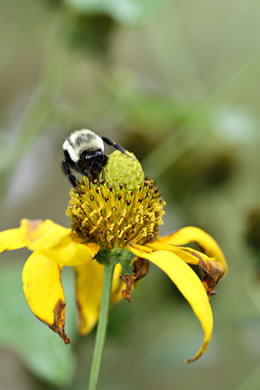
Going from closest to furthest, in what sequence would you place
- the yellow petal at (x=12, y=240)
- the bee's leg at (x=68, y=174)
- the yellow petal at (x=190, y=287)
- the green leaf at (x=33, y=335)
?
1. the yellow petal at (x=190, y=287)
2. the yellow petal at (x=12, y=240)
3. the bee's leg at (x=68, y=174)
4. the green leaf at (x=33, y=335)

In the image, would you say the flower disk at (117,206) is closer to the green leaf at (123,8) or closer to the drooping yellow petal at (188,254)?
the drooping yellow petal at (188,254)

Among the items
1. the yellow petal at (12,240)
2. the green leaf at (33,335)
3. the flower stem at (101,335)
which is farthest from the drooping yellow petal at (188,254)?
the green leaf at (33,335)

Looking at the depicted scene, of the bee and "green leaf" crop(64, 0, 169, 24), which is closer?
the bee

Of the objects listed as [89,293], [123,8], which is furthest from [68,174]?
[123,8]

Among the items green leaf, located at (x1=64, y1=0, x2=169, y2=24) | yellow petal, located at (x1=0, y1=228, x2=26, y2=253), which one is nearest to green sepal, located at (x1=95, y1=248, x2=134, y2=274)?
yellow petal, located at (x1=0, y1=228, x2=26, y2=253)

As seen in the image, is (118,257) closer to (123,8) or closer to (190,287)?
(190,287)

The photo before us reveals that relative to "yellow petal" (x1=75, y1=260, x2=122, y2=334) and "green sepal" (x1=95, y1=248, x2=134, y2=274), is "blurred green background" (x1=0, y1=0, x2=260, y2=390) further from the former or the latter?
"green sepal" (x1=95, y1=248, x2=134, y2=274)
